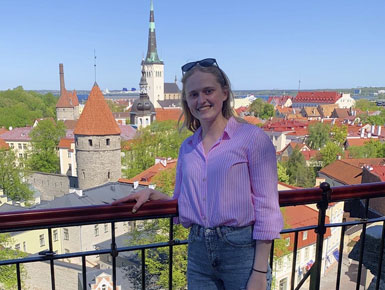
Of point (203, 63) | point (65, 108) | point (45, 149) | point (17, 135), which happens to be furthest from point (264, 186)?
point (65, 108)

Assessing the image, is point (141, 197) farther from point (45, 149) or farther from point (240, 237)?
point (45, 149)

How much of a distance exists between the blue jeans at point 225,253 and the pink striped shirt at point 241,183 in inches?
1.7

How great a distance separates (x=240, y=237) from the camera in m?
1.57

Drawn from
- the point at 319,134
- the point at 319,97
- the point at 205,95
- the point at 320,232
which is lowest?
the point at 319,134

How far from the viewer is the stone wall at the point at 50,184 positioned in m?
28.4

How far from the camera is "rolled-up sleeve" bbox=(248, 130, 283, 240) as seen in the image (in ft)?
4.98

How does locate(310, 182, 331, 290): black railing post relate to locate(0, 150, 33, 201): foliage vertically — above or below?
above

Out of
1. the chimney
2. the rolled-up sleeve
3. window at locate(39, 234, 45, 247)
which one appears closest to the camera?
the rolled-up sleeve

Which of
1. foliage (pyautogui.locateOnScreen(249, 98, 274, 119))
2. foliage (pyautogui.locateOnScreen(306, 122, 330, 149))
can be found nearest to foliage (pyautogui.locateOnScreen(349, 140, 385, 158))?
foliage (pyautogui.locateOnScreen(306, 122, 330, 149))

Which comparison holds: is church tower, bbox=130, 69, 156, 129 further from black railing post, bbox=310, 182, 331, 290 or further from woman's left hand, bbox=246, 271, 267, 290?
woman's left hand, bbox=246, 271, 267, 290

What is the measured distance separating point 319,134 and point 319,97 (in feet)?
191

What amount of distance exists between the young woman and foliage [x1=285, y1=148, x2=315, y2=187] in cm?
2811

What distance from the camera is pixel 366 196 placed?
224 centimetres

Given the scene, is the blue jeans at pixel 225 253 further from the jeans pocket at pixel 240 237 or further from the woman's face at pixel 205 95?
the woman's face at pixel 205 95
